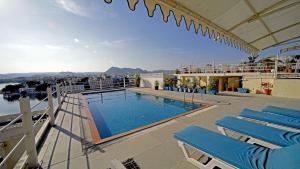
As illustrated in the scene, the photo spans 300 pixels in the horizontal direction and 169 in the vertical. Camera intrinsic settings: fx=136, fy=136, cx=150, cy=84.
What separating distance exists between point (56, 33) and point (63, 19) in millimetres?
843

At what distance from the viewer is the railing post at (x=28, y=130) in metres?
2.05

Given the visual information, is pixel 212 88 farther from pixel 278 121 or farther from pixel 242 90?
pixel 278 121

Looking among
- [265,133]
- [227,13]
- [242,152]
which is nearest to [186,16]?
[227,13]

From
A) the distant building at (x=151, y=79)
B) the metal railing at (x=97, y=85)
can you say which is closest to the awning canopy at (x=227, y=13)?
the distant building at (x=151, y=79)

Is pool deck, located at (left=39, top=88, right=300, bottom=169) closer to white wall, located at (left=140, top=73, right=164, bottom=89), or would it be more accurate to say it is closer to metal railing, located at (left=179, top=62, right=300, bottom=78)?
metal railing, located at (left=179, top=62, right=300, bottom=78)

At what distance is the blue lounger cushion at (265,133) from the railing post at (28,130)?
3337mm

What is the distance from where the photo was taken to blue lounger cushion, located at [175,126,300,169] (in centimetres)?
134

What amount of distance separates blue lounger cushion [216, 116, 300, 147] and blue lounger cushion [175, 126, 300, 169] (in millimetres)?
388

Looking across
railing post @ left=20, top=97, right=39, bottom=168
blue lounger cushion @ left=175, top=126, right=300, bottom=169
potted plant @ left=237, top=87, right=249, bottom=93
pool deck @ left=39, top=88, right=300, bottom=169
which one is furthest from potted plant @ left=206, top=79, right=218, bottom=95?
railing post @ left=20, top=97, right=39, bottom=168

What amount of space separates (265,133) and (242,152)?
0.87 m

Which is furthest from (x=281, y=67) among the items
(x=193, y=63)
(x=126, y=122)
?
(x=126, y=122)

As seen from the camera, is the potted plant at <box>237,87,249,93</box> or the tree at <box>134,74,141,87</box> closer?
the potted plant at <box>237,87,249,93</box>

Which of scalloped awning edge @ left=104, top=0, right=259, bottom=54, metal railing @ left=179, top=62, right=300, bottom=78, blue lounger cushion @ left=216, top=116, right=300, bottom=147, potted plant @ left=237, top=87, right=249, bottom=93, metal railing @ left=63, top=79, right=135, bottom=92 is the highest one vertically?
scalloped awning edge @ left=104, top=0, right=259, bottom=54

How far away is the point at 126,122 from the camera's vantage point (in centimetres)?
547
